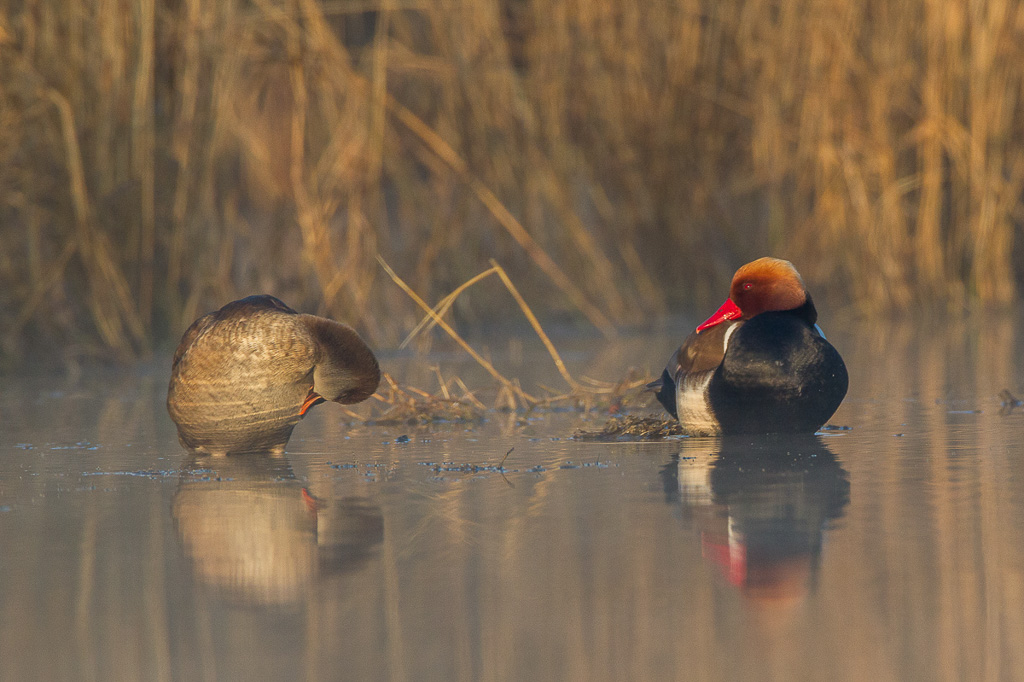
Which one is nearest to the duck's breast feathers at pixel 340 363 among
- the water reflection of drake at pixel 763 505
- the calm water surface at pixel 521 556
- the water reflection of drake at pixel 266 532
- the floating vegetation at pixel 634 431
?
the calm water surface at pixel 521 556

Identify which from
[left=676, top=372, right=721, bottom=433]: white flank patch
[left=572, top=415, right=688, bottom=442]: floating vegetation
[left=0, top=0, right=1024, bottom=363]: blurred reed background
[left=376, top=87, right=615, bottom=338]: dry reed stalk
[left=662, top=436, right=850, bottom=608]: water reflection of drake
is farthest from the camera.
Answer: [left=376, top=87, right=615, bottom=338]: dry reed stalk

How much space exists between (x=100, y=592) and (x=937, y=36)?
6.57m

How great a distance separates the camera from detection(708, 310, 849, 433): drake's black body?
4367mm

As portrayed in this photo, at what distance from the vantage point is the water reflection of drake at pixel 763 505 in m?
2.74

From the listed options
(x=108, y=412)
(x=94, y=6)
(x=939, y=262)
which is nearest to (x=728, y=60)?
(x=939, y=262)

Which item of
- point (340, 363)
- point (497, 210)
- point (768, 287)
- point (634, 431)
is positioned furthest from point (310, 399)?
point (497, 210)

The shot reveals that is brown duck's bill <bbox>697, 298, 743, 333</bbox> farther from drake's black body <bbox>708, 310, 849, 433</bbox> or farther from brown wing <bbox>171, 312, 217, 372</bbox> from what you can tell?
brown wing <bbox>171, 312, 217, 372</bbox>

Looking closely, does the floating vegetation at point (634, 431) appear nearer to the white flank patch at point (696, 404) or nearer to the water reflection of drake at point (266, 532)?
the white flank patch at point (696, 404)

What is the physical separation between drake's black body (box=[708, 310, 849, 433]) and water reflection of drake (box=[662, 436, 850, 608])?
0.07m

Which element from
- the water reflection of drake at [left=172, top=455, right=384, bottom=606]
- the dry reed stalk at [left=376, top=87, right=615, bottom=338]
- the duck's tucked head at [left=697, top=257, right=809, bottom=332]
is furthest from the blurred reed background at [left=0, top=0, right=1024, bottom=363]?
the water reflection of drake at [left=172, top=455, right=384, bottom=606]

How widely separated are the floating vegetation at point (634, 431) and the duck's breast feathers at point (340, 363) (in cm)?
74

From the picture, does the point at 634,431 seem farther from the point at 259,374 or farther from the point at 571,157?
the point at 571,157

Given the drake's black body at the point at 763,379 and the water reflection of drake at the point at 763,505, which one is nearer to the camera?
the water reflection of drake at the point at 763,505

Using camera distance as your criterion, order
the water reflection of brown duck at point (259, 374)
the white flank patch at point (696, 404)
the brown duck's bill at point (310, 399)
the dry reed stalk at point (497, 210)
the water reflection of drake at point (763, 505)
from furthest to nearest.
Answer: the dry reed stalk at point (497, 210) < the white flank patch at point (696, 404) < the brown duck's bill at point (310, 399) < the water reflection of brown duck at point (259, 374) < the water reflection of drake at point (763, 505)
